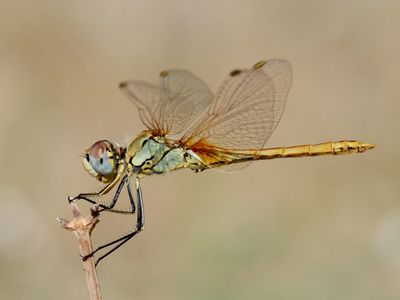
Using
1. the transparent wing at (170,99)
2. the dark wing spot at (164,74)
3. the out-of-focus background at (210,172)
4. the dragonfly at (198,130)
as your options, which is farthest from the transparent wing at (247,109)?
the out-of-focus background at (210,172)

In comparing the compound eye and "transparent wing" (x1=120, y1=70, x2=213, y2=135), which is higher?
"transparent wing" (x1=120, y1=70, x2=213, y2=135)

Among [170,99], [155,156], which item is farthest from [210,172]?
[170,99]

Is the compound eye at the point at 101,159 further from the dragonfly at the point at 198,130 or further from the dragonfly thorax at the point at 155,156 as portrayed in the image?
the dragonfly thorax at the point at 155,156

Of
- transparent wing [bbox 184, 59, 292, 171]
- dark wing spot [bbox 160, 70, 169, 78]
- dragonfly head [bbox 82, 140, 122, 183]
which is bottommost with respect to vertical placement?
dragonfly head [bbox 82, 140, 122, 183]

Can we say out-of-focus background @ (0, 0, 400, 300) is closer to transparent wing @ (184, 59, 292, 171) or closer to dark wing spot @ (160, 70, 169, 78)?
transparent wing @ (184, 59, 292, 171)

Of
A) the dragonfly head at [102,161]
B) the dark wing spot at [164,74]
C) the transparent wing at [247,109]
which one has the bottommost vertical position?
the dragonfly head at [102,161]

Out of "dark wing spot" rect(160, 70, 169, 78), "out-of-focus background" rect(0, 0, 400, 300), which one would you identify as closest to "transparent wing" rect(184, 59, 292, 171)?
"dark wing spot" rect(160, 70, 169, 78)

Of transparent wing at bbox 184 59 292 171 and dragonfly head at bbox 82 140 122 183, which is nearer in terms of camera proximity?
dragonfly head at bbox 82 140 122 183
